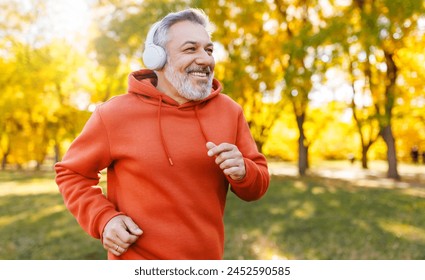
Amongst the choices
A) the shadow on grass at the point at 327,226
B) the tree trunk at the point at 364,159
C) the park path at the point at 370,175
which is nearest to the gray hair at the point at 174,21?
the shadow on grass at the point at 327,226

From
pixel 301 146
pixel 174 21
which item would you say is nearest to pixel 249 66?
pixel 301 146

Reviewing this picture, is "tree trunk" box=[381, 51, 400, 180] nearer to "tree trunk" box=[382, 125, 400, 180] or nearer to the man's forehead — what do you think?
"tree trunk" box=[382, 125, 400, 180]

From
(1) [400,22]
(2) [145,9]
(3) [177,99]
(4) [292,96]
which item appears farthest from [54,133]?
(3) [177,99]

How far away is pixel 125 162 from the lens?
5.75 ft

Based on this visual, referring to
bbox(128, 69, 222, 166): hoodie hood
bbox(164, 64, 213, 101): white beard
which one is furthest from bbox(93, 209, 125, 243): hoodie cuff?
bbox(164, 64, 213, 101): white beard

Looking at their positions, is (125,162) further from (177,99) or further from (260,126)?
(260,126)

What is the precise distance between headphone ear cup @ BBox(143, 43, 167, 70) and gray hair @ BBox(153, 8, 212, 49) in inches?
1.6

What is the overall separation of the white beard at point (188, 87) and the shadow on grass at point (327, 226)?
4.43 metres

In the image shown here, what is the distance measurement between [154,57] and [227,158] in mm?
582

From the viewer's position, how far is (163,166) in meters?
1.73

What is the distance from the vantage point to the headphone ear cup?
1.88m

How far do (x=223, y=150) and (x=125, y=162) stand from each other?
418 mm

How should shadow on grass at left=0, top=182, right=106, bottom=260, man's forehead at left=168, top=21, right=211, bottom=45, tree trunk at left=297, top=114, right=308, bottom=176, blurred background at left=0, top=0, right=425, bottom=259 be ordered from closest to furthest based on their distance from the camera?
man's forehead at left=168, top=21, right=211, bottom=45 → shadow on grass at left=0, top=182, right=106, bottom=260 → blurred background at left=0, top=0, right=425, bottom=259 → tree trunk at left=297, top=114, right=308, bottom=176

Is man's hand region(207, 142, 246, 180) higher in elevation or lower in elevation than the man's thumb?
higher
